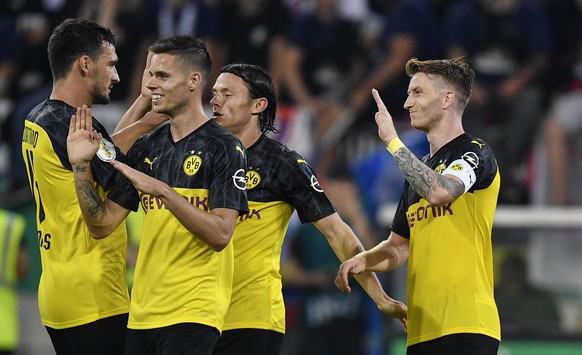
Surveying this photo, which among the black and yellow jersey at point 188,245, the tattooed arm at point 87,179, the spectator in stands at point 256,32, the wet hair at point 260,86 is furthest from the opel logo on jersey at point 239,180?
the spectator in stands at point 256,32

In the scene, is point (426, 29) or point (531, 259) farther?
point (426, 29)

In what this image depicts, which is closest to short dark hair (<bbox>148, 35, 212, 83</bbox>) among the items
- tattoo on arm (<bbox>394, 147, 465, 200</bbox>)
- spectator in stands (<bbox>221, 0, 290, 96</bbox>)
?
tattoo on arm (<bbox>394, 147, 465, 200</bbox>)

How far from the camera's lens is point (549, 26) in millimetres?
11844

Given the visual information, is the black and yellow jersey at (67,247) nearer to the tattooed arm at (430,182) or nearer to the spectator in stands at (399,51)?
the tattooed arm at (430,182)

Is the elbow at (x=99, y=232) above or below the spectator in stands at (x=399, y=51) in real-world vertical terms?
below

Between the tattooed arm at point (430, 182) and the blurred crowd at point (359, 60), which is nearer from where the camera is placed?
the tattooed arm at point (430, 182)

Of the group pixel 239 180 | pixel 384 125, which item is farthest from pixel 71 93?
pixel 384 125

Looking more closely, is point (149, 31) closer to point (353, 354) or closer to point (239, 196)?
point (353, 354)

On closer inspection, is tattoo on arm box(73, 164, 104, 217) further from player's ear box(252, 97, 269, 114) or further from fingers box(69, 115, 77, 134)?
player's ear box(252, 97, 269, 114)

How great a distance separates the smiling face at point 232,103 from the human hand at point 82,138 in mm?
907

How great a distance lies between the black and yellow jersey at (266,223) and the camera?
5.80m

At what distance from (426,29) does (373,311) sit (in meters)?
3.11

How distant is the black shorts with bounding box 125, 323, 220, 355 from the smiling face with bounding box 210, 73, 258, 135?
1.33 meters

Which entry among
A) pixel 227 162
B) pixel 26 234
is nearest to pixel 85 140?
pixel 227 162
